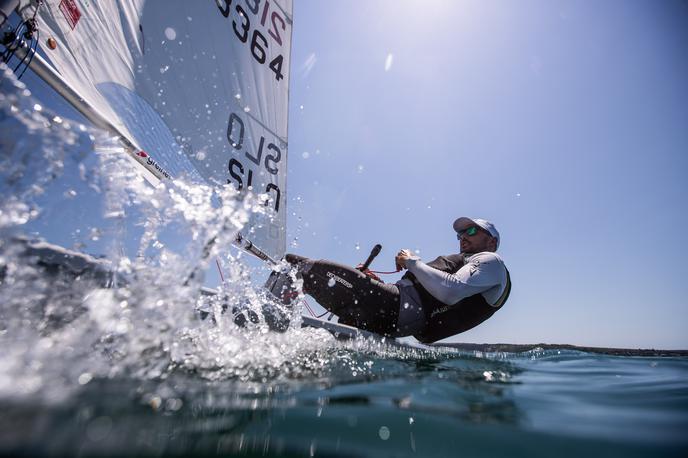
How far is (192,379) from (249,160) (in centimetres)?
367

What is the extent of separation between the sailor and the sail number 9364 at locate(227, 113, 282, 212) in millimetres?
1812

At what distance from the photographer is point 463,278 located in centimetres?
265

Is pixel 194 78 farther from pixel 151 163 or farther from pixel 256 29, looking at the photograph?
pixel 256 29

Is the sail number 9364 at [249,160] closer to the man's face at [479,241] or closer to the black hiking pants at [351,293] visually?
the black hiking pants at [351,293]

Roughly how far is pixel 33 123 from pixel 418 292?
2710 millimetres

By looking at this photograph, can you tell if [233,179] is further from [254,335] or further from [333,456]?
[333,456]

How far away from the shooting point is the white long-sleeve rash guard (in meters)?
2.62

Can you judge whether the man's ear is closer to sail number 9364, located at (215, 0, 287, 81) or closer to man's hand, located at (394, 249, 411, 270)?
man's hand, located at (394, 249, 411, 270)

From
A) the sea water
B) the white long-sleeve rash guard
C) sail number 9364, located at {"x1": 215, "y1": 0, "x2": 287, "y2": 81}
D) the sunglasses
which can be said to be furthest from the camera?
sail number 9364, located at {"x1": 215, "y1": 0, "x2": 287, "y2": 81}

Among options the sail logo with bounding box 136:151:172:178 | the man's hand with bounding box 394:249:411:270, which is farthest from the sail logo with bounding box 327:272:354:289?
the sail logo with bounding box 136:151:172:178

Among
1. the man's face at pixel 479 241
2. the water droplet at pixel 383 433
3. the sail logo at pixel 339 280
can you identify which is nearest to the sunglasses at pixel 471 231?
the man's face at pixel 479 241

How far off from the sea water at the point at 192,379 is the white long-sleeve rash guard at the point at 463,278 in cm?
80

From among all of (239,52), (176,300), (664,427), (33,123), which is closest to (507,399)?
(664,427)

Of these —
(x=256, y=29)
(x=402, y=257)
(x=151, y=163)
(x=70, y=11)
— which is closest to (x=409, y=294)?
(x=402, y=257)
